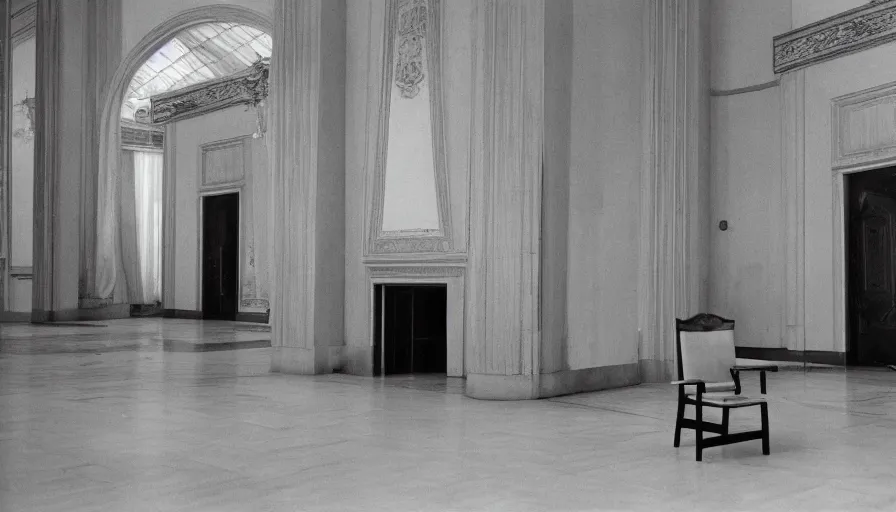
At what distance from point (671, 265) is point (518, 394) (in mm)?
2431

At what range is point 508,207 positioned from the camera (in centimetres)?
754

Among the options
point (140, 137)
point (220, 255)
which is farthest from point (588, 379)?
point (140, 137)

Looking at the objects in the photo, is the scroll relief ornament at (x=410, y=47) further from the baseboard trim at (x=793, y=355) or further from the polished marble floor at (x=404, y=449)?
the baseboard trim at (x=793, y=355)

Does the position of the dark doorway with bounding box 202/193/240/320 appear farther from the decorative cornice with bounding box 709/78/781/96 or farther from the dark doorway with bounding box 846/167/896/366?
the dark doorway with bounding box 846/167/896/366

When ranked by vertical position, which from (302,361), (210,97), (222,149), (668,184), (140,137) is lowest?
(302,361)

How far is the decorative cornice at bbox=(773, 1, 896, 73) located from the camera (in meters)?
9.29

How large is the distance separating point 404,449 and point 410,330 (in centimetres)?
429

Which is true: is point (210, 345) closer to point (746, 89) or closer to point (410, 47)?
point (410, 47)

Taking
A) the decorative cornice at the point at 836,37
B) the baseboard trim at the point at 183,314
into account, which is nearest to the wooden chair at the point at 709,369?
the decorative cornice at the point at 836,37

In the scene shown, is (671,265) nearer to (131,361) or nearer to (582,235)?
(582,235)

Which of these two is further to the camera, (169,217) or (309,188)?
(169,217)

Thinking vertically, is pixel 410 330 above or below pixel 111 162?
below

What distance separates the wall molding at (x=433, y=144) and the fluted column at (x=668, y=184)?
2023 millimetres

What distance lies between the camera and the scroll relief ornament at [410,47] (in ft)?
28.6
